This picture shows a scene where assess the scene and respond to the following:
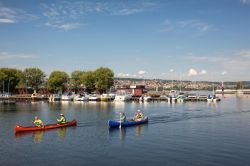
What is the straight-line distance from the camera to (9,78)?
7269 inches

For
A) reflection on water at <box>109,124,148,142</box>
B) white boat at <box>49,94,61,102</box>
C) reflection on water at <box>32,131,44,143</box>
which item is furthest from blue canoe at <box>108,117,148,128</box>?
white boat at <box>49,94,61,102</box>

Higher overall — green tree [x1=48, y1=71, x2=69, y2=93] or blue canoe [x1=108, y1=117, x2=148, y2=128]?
green tree [x1=48, y1=71, x2=69, y2=93]

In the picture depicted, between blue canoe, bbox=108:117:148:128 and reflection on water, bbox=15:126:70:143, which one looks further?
blue canoe, bbox=108:117:148:128

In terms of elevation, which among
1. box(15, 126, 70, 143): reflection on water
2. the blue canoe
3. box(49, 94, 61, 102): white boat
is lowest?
box(15, 126, 70, 143): reflection on water

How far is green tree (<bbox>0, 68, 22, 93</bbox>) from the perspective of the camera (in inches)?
7149

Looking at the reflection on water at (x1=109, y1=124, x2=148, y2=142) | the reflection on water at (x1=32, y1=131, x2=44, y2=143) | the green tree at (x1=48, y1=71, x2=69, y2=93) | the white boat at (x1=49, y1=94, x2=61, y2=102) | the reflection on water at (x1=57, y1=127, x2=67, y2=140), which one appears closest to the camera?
the reflection on water at (x1=32, y1=131, x2=44, y2=143)

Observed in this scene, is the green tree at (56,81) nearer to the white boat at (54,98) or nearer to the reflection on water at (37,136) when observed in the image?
the white boat at (54,98)

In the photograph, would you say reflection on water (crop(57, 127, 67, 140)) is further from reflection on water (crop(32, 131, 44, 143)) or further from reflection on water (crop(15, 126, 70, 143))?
reflection on water (crop(32, 131, 44, 143))

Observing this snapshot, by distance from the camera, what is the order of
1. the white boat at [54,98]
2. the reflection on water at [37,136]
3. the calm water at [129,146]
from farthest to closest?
the white boat at [54,98]
the reflection on water at [37,136]
the calm water at [129,146]

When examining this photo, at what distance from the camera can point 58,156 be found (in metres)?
41.8

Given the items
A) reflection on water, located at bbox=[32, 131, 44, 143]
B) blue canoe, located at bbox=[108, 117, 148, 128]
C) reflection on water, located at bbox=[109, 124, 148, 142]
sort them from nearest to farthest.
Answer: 1. reflection on water, located at bbox=[32, 131, 44, 143]
2. reflection on water, located at bbox=[109, 124, 148, 142]
3. blue canoe, located at bbox=[108, 117, 148, 128]

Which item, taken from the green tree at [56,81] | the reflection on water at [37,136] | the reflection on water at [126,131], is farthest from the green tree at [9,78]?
the reflection on water at [37,136]

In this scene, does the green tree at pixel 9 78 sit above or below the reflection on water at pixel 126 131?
above

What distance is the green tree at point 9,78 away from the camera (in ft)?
596
